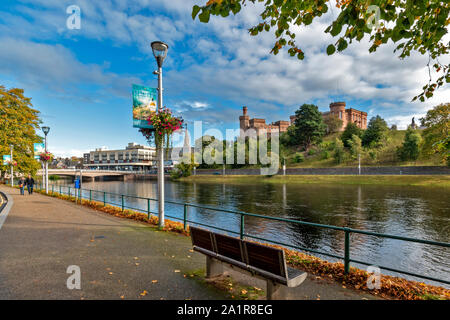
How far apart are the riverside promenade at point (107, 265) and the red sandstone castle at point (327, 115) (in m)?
129

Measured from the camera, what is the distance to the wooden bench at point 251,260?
11.8 ft

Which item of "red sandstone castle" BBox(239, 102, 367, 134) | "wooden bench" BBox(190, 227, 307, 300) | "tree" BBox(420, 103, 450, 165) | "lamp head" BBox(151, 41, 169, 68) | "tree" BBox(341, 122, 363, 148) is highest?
"red sandstone castle" BBox(239, 102, 367, 134)

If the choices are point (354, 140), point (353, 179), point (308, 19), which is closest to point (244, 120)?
point (354, 140)

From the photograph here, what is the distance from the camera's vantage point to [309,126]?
96.6 m

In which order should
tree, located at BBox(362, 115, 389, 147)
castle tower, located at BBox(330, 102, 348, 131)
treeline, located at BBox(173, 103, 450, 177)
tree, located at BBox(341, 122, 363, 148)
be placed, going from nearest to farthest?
treeline, located at BBox(173, 103, 450, 177), tree, located at BBox(362, 115, 389, 147), tree, located at BBox(341, 122, 363, 148), castle tower, located at BBox(330, 102, 348, 131)

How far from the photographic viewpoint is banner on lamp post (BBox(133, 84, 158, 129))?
9.09 meters

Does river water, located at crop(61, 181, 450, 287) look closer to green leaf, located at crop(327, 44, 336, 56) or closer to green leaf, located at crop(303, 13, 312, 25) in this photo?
green leaf, located at crop(327, 44, 336, 56)

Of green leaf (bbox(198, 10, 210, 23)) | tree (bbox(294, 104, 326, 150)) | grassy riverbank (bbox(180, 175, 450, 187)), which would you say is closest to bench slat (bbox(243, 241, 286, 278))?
green leaf (bbox(198, 10, 210, 23))

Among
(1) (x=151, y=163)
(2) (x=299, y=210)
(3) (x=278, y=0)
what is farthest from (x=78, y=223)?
(1) (x=151, y=163)

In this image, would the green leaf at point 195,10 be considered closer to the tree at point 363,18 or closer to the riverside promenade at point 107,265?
the tree at point 363,18

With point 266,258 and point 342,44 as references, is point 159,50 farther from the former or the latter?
point 266,258

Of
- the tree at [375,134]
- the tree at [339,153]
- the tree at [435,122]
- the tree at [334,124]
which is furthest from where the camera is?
the tree at [334,124]

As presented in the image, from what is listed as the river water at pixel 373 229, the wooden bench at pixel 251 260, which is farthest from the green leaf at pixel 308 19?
the river water at pixel 373 229

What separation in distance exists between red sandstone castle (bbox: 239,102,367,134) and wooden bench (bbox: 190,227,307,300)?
434 feet
